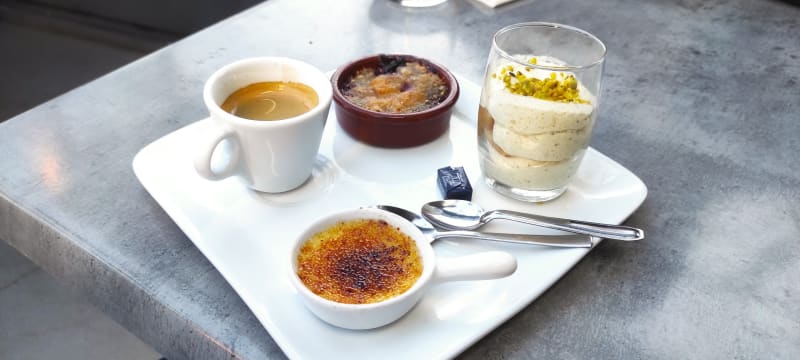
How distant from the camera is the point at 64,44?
3.16 metres

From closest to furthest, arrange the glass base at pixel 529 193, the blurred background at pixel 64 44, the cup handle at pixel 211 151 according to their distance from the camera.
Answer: the cup handle at pixel 211 151 < the glass base at pixel 529 193 < the blurred background at pixel 64 44

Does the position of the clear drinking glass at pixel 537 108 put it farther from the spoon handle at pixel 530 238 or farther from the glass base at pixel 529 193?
the spoon handle at pixel 530 238

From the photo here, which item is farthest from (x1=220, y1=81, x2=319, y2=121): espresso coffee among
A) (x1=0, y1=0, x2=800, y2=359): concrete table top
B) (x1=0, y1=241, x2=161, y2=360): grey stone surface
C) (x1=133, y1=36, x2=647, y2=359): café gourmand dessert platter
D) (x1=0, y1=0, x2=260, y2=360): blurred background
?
(x1=0, y1=0, x2=260, y2=360): blurred background

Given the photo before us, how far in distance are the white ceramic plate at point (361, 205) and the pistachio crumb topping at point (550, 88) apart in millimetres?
180

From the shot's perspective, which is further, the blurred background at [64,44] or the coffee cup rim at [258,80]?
the blurred background at [64,44]

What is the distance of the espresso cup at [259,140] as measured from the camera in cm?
99

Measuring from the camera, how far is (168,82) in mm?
1409

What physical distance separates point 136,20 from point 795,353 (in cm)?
282

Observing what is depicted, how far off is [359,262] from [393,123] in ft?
1.05

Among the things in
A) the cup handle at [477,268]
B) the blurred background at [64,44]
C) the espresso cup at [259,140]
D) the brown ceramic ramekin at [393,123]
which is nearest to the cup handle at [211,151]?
the espresso cup at [259,140]

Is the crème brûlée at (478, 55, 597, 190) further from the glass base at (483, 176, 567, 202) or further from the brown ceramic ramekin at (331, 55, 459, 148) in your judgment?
the brown ceramic ramekin at (331, 55, 459, 148)

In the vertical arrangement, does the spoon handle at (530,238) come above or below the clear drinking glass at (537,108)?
below

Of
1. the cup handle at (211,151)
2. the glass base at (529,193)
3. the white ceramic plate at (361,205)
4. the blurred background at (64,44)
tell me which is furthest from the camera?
the blurred background at (64,44)

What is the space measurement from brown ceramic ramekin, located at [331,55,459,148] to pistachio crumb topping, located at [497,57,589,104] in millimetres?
199
